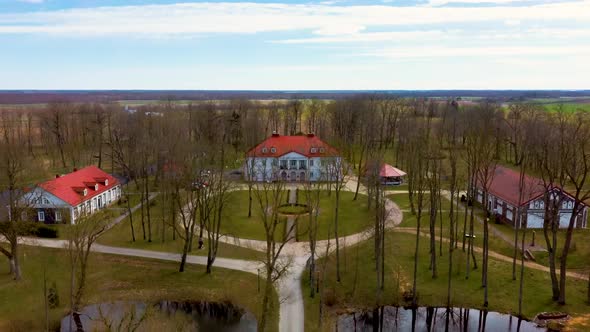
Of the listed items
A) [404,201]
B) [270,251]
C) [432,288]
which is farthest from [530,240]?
[270,251]

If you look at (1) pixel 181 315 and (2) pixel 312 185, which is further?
(2) pixel 312 185

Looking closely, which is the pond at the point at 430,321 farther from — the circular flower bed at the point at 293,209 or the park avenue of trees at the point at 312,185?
the circular flower bed at the point at 293,209

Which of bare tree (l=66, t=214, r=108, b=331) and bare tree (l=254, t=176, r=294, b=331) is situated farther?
bare tree (l=254, t=176, r=294, b=331)

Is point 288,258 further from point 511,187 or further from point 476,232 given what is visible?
point 511,187

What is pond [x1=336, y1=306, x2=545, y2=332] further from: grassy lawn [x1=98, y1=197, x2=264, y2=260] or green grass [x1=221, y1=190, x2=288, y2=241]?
green grass [x1=221, y1=190, x2=288, y2=241]

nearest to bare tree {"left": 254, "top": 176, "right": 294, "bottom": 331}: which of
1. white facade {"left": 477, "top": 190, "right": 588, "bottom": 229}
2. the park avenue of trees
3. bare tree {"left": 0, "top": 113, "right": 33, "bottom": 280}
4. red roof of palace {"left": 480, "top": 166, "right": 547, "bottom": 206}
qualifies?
the park avenue of trees

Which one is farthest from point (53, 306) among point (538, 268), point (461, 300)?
point (538, 268)

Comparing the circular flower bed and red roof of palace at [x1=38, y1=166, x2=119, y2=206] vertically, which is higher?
red roof of palace at [x1=38, y1=166, x2=119, y2=206]
